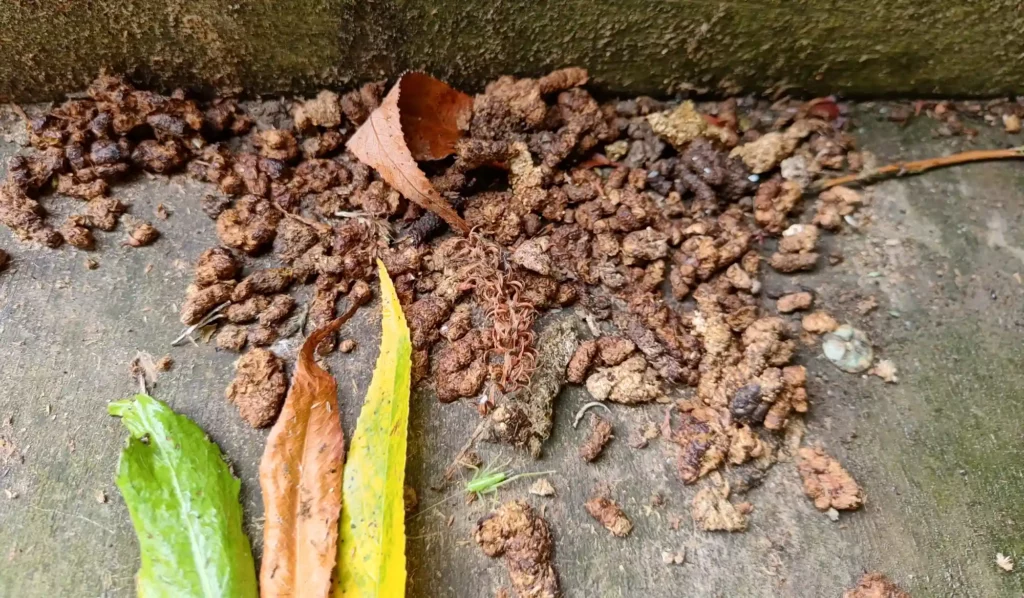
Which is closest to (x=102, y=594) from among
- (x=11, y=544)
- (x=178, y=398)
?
(x=11, y=544)

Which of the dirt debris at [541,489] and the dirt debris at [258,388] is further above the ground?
the dirt debris at [258,388]

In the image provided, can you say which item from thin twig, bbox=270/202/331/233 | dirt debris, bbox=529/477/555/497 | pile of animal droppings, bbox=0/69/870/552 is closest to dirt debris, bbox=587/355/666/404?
pile of animal droppings, bbox=0/69/870/552

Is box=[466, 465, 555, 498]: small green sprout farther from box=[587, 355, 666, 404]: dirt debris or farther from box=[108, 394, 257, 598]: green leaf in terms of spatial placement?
box=[108, 394, 257, 598]: green leaf

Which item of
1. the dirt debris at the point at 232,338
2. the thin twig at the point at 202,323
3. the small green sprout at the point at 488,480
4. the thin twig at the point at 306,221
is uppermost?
the thin twig at the point at 306,221

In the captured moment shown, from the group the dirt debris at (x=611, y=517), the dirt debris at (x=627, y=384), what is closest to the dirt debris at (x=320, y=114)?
the dirt debris at (x=627, y=384)

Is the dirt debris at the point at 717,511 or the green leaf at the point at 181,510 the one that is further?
the dirt debris at the point at 717,511

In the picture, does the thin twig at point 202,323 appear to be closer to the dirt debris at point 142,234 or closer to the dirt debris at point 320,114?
the dirt debris at point 142,234
